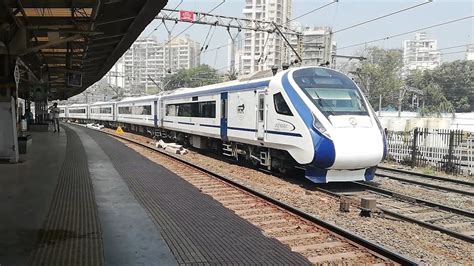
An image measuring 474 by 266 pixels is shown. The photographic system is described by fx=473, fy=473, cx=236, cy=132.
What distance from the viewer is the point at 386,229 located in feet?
24.5

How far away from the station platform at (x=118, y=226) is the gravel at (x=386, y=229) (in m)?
1.69

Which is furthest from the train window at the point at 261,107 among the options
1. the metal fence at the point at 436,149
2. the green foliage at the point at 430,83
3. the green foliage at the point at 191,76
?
the green foliage at the point at 191,76

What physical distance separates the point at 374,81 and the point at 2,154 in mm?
48894

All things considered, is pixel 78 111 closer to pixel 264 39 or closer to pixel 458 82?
pixel 264 39

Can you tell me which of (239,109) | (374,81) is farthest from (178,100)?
(374,81)

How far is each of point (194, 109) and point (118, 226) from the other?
1380cm

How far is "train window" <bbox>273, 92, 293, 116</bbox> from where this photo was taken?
11.7 m

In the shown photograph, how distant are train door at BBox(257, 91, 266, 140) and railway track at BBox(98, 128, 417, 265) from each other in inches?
92.3

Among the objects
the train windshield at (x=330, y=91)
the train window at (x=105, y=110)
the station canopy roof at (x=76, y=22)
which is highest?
the station canopy roof at (x=76, y=22)

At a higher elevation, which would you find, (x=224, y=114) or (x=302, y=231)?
(x=224, y=114)

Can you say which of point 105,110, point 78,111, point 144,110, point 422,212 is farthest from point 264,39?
point 78,111

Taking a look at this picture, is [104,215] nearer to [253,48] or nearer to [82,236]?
[82,236]

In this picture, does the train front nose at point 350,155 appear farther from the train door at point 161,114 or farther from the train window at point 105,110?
the train window at point 105,110

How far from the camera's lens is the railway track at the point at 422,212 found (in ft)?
25.6
